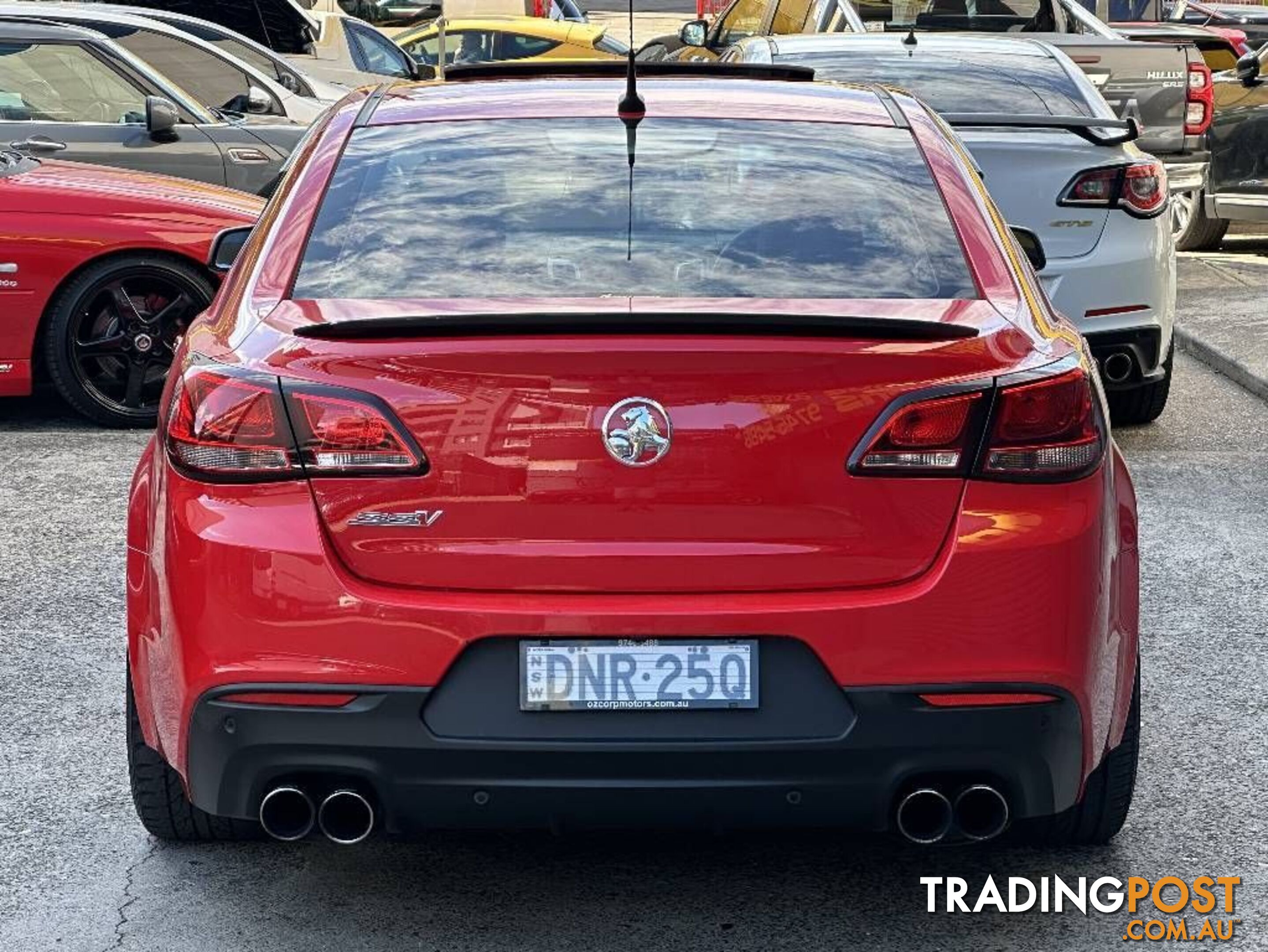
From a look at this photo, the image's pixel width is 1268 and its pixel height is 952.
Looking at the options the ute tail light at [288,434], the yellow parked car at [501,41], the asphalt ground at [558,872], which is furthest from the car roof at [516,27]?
the ute tail light at [288,434]

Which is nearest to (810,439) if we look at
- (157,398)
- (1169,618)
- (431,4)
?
(1169,618)

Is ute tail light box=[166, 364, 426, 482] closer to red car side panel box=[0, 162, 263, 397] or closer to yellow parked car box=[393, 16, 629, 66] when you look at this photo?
red car side panel box=[0, 162, 263, 397]

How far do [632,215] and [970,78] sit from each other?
613 centimetres

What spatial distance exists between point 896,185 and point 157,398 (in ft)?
18.3

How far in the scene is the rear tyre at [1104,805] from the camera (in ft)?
14.1

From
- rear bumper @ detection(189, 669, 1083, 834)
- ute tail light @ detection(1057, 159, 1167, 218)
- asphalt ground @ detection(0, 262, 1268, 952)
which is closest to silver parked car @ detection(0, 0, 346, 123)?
ute tail light @ detection(1057, 159, 1167, 218)

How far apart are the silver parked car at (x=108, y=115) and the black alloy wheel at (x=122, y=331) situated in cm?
307

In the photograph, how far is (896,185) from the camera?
4.36m

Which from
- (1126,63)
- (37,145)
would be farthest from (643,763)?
(1126,63)

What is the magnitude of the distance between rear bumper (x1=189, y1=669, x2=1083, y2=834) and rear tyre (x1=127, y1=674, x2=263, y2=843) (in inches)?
24.7

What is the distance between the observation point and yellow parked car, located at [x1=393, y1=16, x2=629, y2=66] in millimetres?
27000

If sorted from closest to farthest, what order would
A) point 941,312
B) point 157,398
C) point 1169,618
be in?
point 941,312 < point 1169,618 < point 157,398

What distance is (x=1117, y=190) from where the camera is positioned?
8.77 metres

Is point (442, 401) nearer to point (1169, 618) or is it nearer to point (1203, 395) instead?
point (1169, 618)
